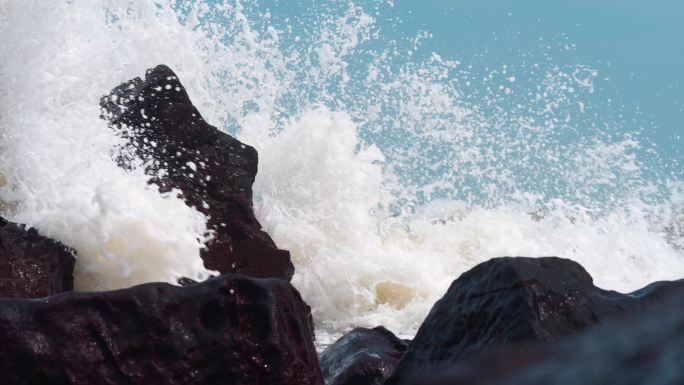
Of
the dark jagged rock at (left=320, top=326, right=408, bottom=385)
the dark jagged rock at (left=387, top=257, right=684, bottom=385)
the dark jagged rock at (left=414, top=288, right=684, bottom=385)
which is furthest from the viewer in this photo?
the dark jagged rock at (left=320, top=326, right=408, bottom=385)

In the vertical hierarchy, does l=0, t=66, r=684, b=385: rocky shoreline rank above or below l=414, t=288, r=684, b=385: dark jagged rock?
above

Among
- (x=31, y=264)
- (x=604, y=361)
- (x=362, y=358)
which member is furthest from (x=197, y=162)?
(x=604, y=361)

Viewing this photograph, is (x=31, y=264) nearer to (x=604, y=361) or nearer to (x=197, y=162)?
(x=197, y=162)

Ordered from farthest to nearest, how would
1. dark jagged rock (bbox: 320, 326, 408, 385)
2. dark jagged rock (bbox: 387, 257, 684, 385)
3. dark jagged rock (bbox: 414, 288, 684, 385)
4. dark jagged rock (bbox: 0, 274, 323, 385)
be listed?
dark jagged rock (bbox: 320, 326, 408, 385) → dark jagged rock (bbox: 387, 257, 684, 385) → dark jagged rock (bbox: 0, 274, 323, 385) → dark jagged rock (bbox: 414, 288, 684, 385)

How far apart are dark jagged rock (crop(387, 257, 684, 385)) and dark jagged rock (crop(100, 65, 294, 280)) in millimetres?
3436

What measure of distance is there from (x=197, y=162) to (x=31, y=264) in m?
1.90

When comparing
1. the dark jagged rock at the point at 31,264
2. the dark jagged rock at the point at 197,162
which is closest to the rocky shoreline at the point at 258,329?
the dark jagged rock at the point at 31,264

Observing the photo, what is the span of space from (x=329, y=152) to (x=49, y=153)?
516 cm

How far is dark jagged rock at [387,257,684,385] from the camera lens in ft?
10.9

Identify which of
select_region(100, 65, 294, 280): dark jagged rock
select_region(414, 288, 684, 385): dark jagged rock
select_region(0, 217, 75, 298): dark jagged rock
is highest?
select_region(100, 65, 294, 280): dark jagged rock

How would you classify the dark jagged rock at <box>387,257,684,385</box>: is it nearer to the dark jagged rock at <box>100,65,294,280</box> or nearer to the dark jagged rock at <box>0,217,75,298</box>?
the dark jagged rock at <box>0,217,75,298</box>

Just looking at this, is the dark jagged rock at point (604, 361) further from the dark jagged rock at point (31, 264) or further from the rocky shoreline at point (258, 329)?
the dark jagged rock at point (31, 264)

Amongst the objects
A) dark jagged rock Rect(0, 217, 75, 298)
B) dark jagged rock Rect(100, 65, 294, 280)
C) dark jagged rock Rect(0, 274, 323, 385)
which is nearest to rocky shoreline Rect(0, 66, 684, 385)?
dark jagged rock Rect(0, 274, 323, 385)

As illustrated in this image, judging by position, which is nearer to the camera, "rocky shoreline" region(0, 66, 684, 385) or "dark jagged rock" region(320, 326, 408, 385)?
"rocky shoreline" region(0, 66, 684, 385)
